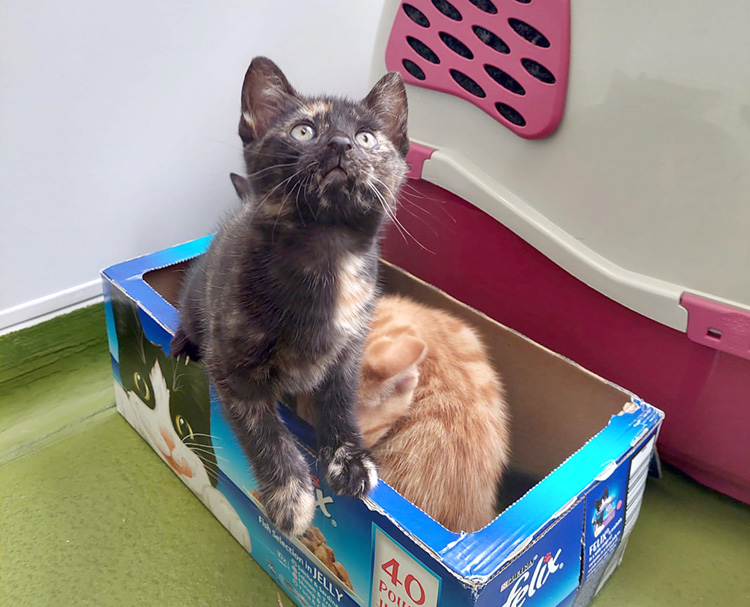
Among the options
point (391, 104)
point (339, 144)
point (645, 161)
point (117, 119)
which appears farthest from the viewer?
point (117, 119)

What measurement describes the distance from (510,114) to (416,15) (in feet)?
0.69

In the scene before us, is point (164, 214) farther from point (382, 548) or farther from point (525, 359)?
point (382, 548)

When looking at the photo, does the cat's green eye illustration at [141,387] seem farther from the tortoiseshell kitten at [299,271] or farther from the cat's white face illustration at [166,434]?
the tortoiseshell kitten at [299,271]

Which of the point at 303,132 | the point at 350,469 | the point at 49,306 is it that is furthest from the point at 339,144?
the point at 49,306

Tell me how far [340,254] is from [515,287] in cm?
45

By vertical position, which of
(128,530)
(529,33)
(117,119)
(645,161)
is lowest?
(128,530)

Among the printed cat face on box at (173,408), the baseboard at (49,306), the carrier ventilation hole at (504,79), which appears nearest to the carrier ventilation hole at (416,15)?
the carrier ventilation hole at (504,79)

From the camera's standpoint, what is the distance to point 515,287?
3.22 feet

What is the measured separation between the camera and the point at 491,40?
86 centimetres

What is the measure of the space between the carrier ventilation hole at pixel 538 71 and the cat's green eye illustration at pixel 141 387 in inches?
26.8

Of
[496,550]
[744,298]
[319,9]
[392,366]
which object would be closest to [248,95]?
[392,366]

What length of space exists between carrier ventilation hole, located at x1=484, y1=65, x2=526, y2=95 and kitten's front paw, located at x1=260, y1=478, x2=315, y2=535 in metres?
0.58

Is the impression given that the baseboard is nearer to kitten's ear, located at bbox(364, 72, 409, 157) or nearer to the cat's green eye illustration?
the cat's green eye illustration

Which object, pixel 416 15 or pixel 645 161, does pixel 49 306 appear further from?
pixel 645 161
